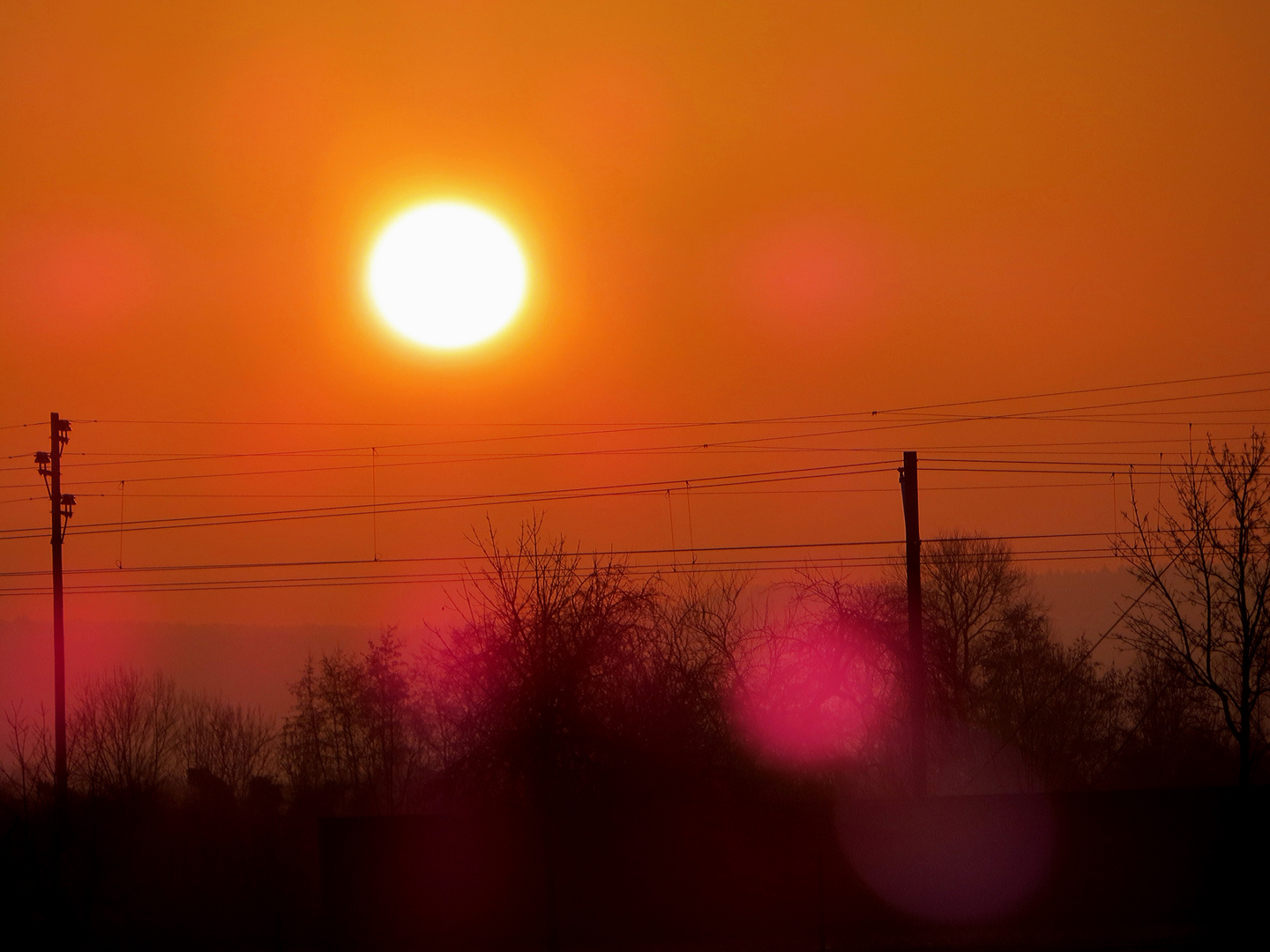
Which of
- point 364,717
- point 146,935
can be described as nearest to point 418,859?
point 146,935

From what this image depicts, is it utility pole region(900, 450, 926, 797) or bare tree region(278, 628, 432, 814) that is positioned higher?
utility pole region(900, 450, 926, 797)

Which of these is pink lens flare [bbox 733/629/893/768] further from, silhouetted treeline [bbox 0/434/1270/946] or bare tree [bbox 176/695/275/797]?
bare tree [bbox 176/695/275/797]

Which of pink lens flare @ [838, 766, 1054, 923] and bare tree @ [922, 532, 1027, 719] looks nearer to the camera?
pink lens flare @ [838, 766, 1054, 923]

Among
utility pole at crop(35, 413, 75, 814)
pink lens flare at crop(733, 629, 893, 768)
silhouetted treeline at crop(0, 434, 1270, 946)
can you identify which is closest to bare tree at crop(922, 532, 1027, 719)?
silhouetted treeline at crop(0, 434, 1270, 946)

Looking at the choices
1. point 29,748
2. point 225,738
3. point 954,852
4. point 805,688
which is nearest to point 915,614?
point 954,852

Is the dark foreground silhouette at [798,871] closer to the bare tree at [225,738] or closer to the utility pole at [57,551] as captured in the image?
the utility pole at [57,551]

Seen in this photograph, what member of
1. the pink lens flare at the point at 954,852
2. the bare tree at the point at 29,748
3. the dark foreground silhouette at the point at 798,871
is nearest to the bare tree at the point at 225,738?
the bare tree at the point at 29,748

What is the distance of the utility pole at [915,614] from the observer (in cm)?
2188

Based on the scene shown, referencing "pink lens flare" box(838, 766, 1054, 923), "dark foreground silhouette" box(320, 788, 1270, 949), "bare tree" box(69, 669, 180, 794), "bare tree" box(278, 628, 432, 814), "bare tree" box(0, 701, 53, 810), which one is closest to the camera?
"dark foreground silhouette" box(320, 788, 1270, 949)

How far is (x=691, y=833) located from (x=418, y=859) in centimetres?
416

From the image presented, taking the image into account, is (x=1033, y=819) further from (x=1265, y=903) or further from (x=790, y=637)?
(x=790, y=637)

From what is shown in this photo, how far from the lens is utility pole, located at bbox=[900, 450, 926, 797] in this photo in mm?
21875

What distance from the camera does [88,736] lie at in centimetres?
3120

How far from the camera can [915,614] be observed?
22.0 metres
